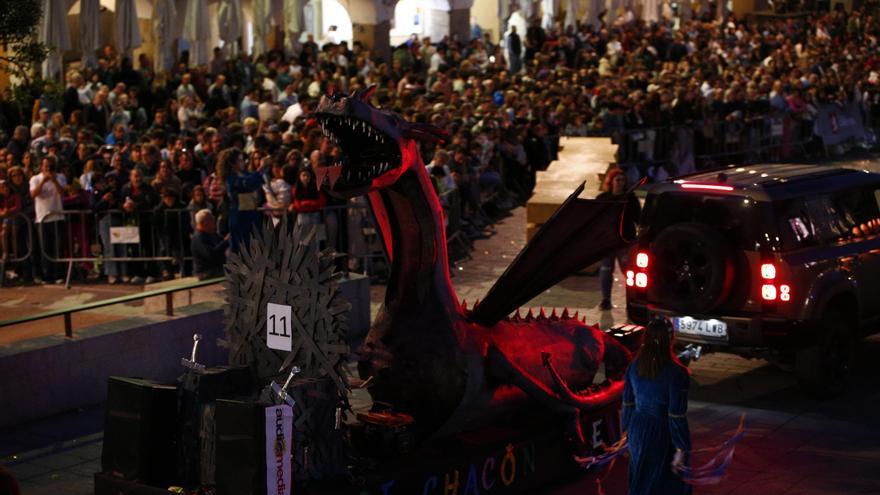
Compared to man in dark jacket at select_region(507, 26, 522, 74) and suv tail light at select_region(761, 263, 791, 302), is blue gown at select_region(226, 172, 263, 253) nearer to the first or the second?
suv tail light at select_region(761, 263, 791, 302)

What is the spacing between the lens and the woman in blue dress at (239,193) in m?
16.7

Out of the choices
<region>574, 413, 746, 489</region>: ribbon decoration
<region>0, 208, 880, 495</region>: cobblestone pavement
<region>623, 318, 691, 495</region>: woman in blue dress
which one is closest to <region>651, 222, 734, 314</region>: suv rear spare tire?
<region>0, 208, 880, 495</region>: cobblestone pavement

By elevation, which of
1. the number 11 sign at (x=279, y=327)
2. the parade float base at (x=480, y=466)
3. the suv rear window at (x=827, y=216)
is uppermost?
the suv rear window at (x=827, y=216)

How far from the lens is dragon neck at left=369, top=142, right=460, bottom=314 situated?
933cm

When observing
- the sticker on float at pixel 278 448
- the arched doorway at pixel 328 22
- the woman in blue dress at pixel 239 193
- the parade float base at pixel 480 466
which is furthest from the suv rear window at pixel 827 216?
the arched doorway at pixel 328 22

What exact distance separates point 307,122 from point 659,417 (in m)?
2.73

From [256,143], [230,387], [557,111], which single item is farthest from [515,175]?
[230,387]

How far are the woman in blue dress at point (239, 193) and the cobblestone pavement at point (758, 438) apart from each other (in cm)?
477

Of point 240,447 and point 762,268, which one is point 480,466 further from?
point 762,268

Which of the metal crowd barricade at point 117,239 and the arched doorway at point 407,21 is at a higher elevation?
the arched doorway at point 407,21

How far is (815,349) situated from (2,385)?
6.54 meters

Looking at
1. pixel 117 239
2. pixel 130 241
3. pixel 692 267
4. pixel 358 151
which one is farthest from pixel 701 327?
pixel 117 239

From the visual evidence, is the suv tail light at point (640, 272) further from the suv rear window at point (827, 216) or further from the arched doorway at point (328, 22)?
the arched doorway at point (328, 22)

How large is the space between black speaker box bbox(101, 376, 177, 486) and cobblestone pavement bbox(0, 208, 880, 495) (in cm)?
166
